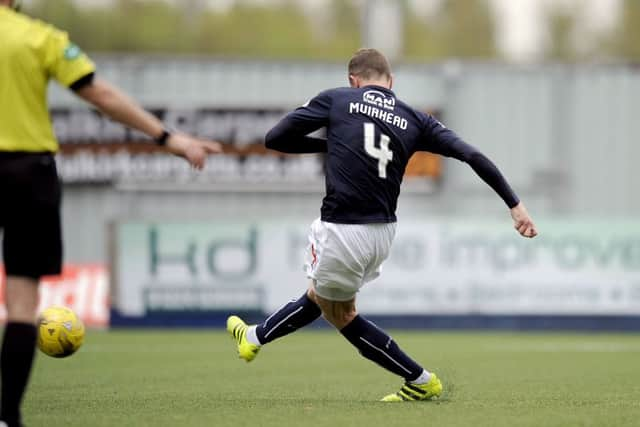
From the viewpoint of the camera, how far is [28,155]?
5461 millimetres

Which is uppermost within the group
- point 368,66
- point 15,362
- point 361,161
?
point 368,66

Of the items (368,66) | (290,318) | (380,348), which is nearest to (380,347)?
(380,348)

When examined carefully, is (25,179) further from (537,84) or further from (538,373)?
(537,84)

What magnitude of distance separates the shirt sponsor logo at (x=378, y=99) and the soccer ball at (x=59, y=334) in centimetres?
249

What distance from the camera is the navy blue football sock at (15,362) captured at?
543 centimetres

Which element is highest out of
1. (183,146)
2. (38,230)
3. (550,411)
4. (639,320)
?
(183,146)

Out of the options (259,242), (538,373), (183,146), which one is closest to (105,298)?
(259,242)

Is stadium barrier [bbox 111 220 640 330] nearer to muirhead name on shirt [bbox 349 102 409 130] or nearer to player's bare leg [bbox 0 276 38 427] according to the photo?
muirhead name on shirt [bbox 349 102 409 130]

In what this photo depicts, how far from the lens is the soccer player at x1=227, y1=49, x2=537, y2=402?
277 inches

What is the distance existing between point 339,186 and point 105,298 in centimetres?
1266

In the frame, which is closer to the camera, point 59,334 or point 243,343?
point 243,343

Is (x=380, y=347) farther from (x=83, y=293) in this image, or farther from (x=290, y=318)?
(x=83, y=293)

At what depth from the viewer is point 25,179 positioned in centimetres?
541

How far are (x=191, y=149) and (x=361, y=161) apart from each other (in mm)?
1788
